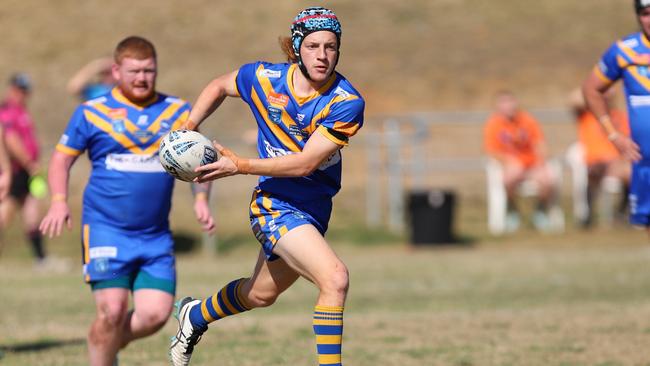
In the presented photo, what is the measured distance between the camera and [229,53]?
36.8 meters

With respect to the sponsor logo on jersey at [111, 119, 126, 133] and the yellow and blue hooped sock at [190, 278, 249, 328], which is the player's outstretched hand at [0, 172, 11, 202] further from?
the yellow and blue hooped sock at [190, 278, 249, 328]

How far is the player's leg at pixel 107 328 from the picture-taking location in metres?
7.07

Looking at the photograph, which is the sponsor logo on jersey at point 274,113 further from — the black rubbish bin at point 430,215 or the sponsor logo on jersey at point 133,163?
the black rubbish bin at point 430,215

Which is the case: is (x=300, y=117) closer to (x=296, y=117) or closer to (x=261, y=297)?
Answer: (x=296, y=117)

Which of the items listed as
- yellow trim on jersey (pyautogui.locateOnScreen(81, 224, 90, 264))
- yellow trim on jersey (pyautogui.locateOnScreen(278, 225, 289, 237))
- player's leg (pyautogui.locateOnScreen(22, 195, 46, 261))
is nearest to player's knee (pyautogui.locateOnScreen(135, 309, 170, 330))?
yellow trim on jersey (pyautogui.locateOnScreen(81, 224, 90, 264))

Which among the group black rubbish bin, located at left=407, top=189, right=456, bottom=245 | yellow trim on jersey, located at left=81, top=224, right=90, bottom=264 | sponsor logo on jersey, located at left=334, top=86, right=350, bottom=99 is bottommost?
black rubbish bin, located at left=407, top=189, right=456, bottom=245

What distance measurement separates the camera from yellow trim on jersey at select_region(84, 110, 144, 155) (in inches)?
289

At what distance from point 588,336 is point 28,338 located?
177 inches

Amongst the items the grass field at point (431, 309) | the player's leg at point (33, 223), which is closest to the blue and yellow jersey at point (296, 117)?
the grass field at point (431, 309)

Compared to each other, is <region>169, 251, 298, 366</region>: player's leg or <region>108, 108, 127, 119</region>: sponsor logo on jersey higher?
<region>108, 108, 127, 119</region>: sponsor logo on jersey

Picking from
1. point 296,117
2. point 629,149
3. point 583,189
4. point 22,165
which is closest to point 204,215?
point 296,117

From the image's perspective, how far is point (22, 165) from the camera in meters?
15.1

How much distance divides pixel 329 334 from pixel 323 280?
0.27 meters

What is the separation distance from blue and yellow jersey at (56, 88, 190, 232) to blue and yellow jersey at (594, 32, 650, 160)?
2973 millimetres
